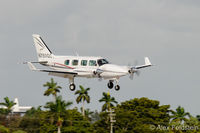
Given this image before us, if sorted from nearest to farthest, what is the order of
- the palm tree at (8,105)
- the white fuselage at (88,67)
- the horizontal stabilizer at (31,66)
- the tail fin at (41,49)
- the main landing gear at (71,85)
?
the white fuselage at (88,67)
the horizontal stabilizer at (31,66)
the main landing gear at (71,85)
the tail fin at (41,49)
the palm tree at (8,105)

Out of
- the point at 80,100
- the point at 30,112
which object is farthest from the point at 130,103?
Answer: the point at 30,112

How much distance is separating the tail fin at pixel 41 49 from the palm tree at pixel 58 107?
25457mm

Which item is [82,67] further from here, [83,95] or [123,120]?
[83,95]

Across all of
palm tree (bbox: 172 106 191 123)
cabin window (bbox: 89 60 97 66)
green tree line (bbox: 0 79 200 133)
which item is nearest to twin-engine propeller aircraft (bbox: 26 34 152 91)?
cabin window (bbox: 89 60 97 66)

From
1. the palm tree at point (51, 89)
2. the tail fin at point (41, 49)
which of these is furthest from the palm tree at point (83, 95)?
the tail fin at point (41, 49)

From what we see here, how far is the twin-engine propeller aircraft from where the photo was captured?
2201 inches

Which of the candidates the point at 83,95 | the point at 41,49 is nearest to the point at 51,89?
the point at 83,95

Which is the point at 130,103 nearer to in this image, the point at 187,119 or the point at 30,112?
the point at 187,119

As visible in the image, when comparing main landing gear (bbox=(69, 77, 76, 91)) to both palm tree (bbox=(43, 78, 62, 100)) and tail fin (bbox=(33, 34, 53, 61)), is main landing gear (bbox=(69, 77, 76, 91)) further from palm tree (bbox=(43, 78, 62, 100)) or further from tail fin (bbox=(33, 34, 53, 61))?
palm tree (bbox=(43, 78, 62, 100))

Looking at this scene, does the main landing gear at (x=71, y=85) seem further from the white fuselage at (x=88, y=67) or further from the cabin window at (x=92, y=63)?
the cabin window at (x=92, y=63)

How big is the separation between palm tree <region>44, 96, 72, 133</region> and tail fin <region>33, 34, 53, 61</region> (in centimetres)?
2546

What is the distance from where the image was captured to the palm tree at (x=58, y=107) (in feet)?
293

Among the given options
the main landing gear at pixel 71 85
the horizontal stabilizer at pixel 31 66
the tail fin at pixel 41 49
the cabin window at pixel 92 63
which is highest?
the tail fin at pixel 41 49

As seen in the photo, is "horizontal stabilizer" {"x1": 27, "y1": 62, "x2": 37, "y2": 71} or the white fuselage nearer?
the white fuselage
